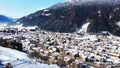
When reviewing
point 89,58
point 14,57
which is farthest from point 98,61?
point 14,57

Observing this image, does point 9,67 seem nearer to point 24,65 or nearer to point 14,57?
point 24,65

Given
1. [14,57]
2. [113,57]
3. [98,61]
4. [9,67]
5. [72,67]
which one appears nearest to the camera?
[9,67]

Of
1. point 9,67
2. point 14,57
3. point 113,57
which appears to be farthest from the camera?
point 113,57

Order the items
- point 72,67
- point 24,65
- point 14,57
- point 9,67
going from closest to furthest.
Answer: point 9,67 → point 24,65 → point 14,57 → point 72,67

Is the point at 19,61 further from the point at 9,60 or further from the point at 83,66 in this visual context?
the point at 83,66

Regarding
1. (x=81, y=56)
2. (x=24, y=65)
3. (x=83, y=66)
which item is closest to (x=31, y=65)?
(x=24, y=65)

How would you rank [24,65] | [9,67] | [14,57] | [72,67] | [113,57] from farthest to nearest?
[113,57] < [72,67] < [14,57] < [24,65] < [9,67]

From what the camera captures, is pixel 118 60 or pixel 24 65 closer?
pixel 24 65

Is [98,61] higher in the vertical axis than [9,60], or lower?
lower

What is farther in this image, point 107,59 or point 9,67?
point 107,59
